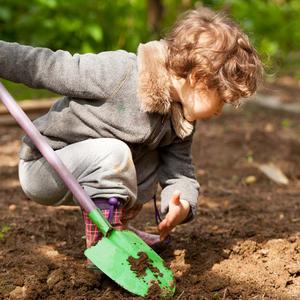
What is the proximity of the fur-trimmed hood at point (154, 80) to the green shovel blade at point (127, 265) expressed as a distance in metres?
0.46

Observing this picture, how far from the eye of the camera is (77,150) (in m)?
2.32

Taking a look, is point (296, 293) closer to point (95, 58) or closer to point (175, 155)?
point (175, 155)

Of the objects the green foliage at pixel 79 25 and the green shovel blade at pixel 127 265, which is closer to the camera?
the green shovel blade at pixel 127 265

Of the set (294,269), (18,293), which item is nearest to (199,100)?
(294,269)

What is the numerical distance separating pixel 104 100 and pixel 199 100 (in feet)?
1.12

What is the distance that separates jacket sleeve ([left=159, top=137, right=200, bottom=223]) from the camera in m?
2.42

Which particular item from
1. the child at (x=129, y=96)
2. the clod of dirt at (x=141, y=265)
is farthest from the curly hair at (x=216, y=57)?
the clod of dirt at (x=141, y=265)

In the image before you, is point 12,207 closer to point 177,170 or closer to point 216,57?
point 177,170

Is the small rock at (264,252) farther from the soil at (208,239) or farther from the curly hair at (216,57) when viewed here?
the curly hair at (216,57)

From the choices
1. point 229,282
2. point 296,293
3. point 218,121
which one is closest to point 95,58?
point 229,282

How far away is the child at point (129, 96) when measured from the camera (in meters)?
2.19

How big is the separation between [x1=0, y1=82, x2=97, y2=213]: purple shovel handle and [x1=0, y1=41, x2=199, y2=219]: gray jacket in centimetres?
10

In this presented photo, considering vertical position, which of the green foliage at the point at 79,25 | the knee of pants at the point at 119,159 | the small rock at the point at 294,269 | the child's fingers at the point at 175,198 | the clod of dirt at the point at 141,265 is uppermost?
the knee of pants at the point at 119,159

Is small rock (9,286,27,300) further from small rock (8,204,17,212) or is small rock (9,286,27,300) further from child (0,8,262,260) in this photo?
small rock (8,204,17,212)
